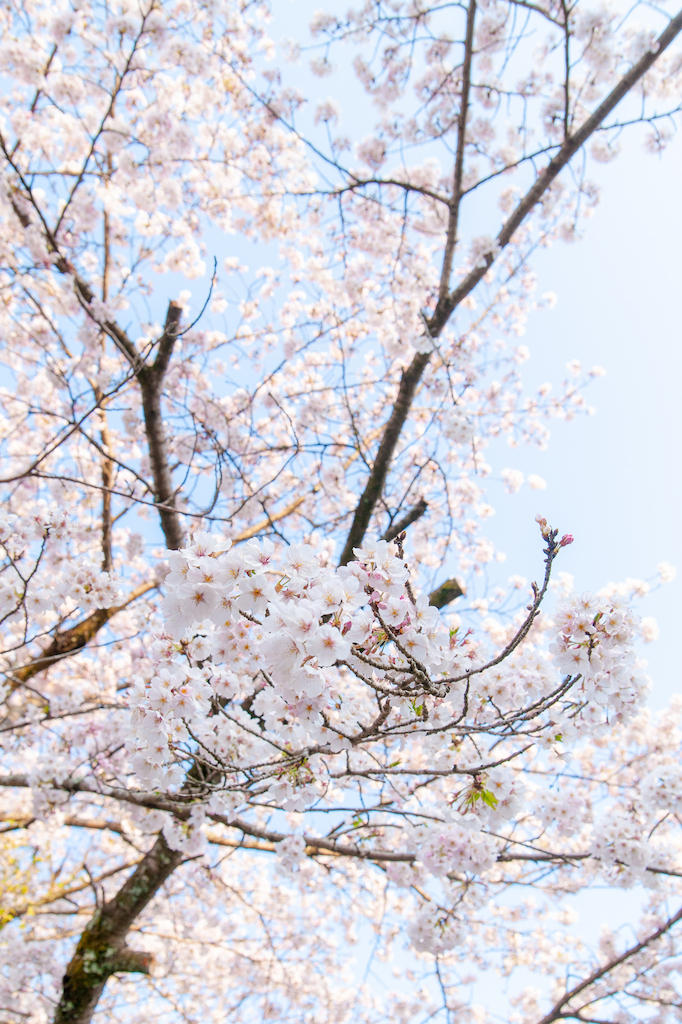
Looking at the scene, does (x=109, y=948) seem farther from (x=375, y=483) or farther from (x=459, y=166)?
(x=459, y=166)

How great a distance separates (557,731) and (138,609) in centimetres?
392

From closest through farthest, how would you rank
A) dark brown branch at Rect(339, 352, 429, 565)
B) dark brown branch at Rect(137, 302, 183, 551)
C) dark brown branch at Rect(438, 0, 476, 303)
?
dark brown branch at Rect(137, 302, 183, 551)
dark brown branch at Rect(339, 352, 429, 565)
dark brown branch at Rect(438, 0, 476, 303)

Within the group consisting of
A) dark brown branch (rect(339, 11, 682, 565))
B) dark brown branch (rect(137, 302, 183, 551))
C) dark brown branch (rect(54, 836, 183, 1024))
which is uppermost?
dark brown branch (rect(339, 11, 682, 565))

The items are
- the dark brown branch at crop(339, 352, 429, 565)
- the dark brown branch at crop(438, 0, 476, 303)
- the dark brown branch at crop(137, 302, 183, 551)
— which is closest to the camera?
the dark brown branch at crop(137, 302, 183, 551)

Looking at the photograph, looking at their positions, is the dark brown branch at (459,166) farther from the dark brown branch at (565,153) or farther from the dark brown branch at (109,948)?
the dark brown branch at (109,948)

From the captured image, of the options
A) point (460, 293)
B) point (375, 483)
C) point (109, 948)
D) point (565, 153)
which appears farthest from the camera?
point (460, 293)

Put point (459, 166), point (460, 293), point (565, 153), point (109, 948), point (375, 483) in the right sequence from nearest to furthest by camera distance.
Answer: point (109, 948) → point (375, 483) → point (565, 153) → point (460, 293) → point (459, 166)

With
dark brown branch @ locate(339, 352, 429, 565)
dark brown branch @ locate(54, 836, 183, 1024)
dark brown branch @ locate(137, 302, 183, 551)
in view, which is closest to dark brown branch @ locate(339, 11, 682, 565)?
dark brown branch @ locate(339, 352, 429, 565)

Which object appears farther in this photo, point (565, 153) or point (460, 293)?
point (460, 293)

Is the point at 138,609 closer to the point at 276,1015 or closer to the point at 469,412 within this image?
the point at 469,412

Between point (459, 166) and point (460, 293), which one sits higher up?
point (459, 166)

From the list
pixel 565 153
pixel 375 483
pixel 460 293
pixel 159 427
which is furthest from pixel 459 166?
pixel 159 427

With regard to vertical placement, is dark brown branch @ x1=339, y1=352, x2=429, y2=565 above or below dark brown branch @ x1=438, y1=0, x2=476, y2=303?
below

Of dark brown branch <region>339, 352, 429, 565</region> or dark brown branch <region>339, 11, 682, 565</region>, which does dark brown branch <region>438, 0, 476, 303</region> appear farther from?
dark brown branch <region>339, 352, 429, 565</region>
